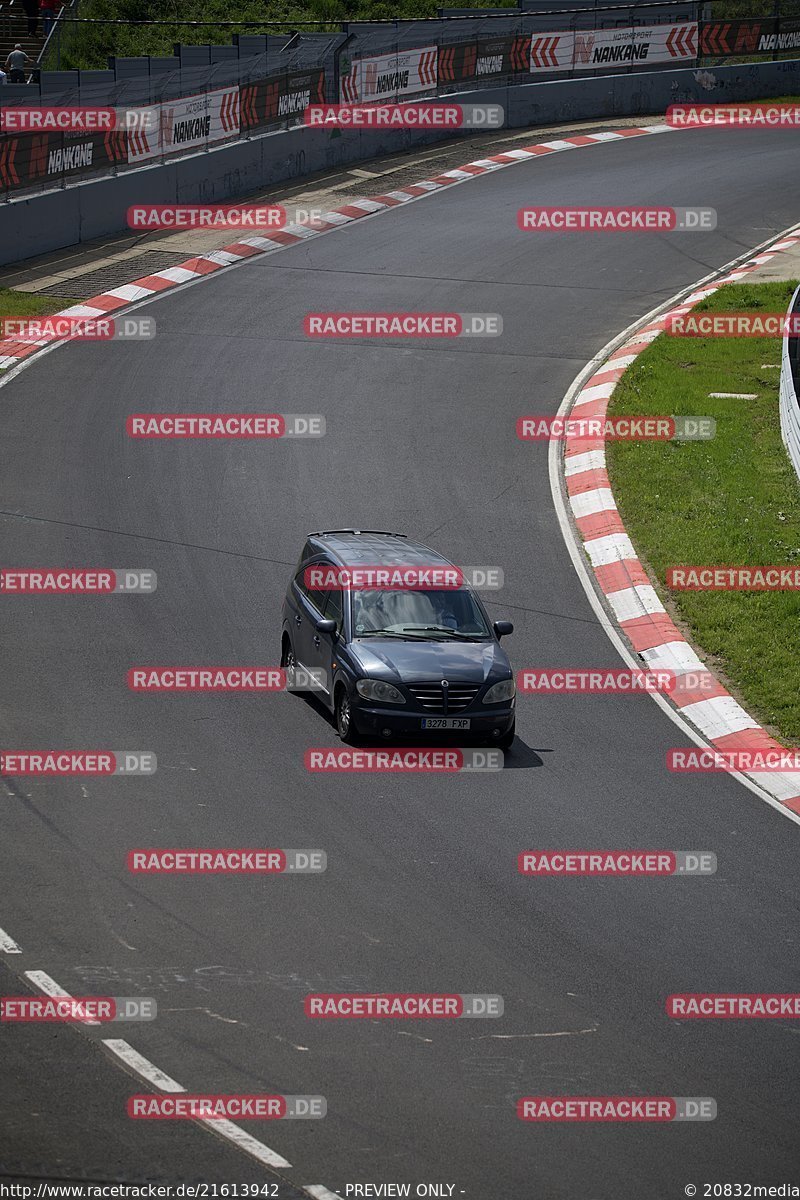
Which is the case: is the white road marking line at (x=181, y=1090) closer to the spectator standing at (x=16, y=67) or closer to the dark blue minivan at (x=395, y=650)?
the dark blue minivan at (x=395, y=650)

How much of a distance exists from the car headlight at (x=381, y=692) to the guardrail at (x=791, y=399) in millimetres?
9145

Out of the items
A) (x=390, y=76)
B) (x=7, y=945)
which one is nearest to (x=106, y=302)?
(x=390, y=76)

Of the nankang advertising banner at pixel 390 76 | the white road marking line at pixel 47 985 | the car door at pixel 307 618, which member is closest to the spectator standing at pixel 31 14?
the nankang advertising banner at pixel 390 76

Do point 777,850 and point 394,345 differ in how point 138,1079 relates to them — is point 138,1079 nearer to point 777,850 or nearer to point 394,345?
point 777,850

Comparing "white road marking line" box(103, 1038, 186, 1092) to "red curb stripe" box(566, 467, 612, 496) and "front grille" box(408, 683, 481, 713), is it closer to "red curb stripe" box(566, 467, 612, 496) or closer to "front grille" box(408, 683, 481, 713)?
"front grille" box(408, 683, 481, 713)

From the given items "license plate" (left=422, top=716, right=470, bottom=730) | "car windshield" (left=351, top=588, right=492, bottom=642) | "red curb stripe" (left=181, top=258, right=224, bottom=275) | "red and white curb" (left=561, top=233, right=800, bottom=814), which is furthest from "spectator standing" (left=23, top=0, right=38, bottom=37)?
"license plate" (left=422, top=716, right=470, bottom=730)

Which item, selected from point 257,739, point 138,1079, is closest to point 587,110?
point 257,739

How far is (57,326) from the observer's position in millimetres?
25703

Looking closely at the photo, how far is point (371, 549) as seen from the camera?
1545 centimetres

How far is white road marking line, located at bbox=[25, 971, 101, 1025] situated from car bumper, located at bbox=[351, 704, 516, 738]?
4580 millimetres

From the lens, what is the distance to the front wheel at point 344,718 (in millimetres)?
13469

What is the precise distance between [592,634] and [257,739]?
→ 4.73 meters

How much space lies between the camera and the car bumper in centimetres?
1330

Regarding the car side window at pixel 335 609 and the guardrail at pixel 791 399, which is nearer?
the car side window at pixel 335 609
